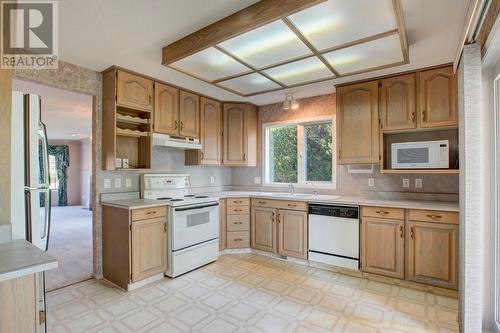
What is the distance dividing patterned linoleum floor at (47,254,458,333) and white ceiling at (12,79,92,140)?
255 centimetres

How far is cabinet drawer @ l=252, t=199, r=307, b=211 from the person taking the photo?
135 inches

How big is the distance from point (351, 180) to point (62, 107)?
533 cm

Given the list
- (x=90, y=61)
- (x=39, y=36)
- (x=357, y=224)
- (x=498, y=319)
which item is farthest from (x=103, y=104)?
(x=498, y=319)

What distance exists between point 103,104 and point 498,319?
4186mm

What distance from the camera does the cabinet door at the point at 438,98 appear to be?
2.71 meters

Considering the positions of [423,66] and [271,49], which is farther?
[423,66]

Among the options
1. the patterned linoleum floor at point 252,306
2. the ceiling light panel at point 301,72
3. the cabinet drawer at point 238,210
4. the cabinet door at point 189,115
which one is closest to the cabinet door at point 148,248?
the patterned linoleum floor at point 252,306

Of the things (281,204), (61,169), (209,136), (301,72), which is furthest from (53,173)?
(301,72)

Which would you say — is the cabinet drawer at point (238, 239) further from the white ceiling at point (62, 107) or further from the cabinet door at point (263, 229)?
the white ceiling at point (62, 107)

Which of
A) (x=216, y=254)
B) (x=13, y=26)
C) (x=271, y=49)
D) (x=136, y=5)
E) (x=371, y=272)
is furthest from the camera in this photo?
(x=216, y=254)

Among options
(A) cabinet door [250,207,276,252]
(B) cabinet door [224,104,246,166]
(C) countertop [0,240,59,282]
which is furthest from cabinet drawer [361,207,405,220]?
(C) countertop [0,240,59,282]

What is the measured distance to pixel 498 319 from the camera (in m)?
1.82

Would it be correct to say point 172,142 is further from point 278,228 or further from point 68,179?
point 68,179

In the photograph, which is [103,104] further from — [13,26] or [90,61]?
[13,26]
